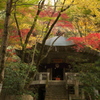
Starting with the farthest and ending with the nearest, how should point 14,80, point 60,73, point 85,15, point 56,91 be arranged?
point 60,73, point 56,91, point 85,15, point 14,80

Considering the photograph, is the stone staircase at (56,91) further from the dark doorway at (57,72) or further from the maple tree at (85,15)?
the maple tree at (85,15)

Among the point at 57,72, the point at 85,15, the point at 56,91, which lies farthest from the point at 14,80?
the point at 57,72

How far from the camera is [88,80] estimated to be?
7.46 meters

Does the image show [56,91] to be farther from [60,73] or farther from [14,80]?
[60,73]

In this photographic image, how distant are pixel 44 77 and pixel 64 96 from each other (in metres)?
2.75

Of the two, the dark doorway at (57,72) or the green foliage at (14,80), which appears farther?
the dark doorway at (57,72)

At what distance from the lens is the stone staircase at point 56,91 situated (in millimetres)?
9836

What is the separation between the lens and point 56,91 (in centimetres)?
1046

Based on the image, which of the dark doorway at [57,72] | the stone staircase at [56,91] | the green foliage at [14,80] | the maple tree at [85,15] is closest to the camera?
the maple tree at [85,15]

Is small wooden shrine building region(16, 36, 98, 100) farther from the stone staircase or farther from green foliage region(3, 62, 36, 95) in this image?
green foliage region(3, 62, 36, 95)

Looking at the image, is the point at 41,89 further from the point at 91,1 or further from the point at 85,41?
the point at 91,1

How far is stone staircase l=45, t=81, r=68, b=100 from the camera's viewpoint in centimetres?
984

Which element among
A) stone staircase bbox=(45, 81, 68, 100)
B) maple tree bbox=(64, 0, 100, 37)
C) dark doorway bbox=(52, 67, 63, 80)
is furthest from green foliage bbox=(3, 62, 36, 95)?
dark doorway bbox=(52, 67, 63, 80)

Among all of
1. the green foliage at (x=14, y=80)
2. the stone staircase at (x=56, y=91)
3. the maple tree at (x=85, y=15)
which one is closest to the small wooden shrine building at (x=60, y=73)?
the stone staircase at (x=56, y=91)
